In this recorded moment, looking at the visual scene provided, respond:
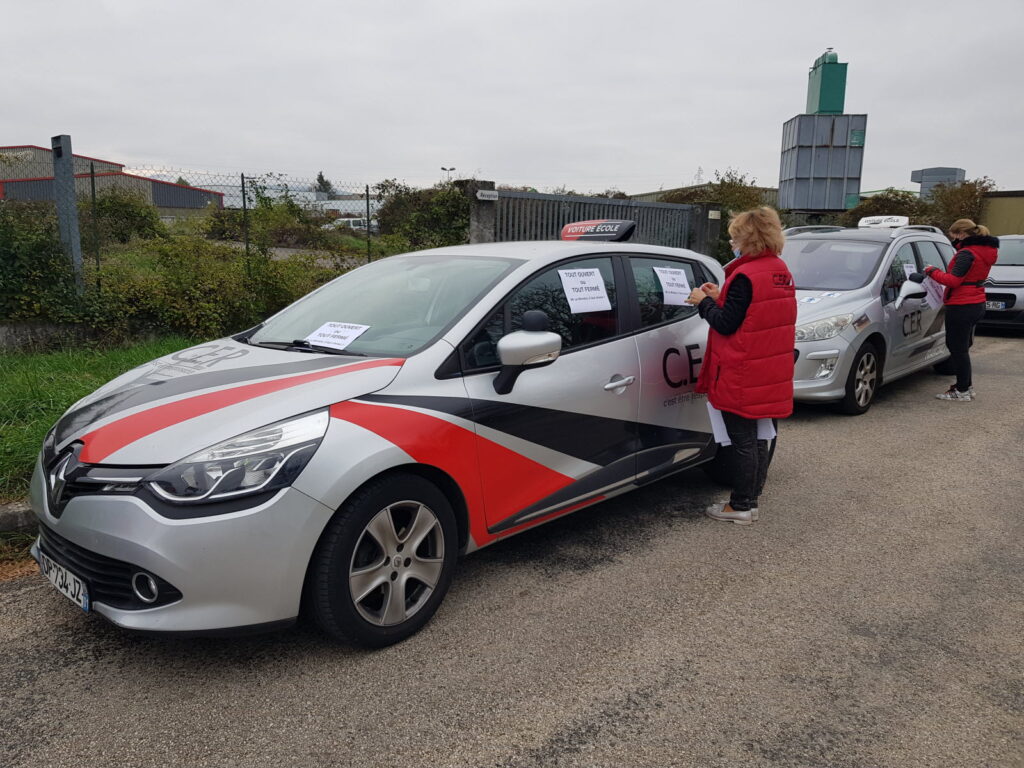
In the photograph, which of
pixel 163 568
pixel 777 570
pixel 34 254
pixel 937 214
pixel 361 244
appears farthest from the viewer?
pixel 937 214

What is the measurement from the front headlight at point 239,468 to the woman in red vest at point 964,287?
280 inches

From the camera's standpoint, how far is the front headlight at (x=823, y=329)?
6.95 m

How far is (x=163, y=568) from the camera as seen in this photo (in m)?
2.59

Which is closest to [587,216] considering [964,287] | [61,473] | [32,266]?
[964,287]

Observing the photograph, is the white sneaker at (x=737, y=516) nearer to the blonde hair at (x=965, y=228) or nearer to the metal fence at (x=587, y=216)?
the blonde hair at (x=965, y=228)

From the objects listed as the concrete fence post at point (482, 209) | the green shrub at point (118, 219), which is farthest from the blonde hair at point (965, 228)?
the green shrub at point (118, 219)

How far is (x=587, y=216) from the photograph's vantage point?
12.3 m

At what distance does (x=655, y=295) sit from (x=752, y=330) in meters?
0.57

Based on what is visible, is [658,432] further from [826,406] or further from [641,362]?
Result: [826,406]

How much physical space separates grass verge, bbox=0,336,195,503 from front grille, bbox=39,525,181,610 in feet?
5.86

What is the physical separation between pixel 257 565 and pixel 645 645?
1.56m

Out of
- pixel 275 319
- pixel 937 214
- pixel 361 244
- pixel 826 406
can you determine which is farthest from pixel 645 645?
pixel 937 214

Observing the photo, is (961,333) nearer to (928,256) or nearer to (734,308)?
(928,256)

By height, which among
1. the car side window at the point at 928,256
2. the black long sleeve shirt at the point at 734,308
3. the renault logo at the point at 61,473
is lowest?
the renault logo at the point at 61,473
